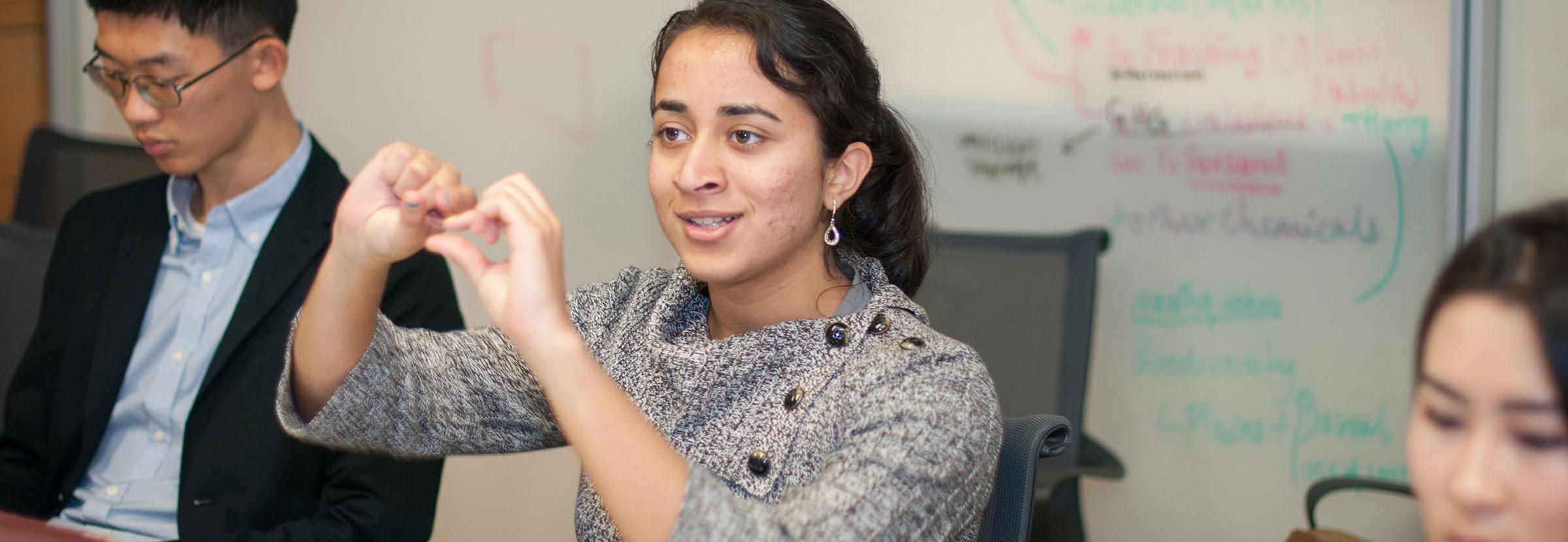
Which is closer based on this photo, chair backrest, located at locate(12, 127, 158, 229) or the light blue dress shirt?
the light blue dress shirt

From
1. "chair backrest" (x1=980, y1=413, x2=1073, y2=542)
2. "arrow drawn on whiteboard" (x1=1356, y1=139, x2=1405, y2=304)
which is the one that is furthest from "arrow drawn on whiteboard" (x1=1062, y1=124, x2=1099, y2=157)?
"chair backrest" (x1=980, y1=413, x2=1073, y2=542)

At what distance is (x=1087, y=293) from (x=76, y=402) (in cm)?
152

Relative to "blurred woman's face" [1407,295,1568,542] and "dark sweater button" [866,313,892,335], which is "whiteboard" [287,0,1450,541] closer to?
"dark sweater button" [866,313,892,335]

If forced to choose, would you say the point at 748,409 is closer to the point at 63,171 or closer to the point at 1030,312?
the point at 1030,312

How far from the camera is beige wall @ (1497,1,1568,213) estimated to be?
1.89 meters

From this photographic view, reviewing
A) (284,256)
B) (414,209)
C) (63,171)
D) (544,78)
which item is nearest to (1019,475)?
(414,209)

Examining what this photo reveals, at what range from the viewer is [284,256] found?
1637 millimetres

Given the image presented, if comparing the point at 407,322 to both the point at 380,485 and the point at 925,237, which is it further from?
the point at 925,237

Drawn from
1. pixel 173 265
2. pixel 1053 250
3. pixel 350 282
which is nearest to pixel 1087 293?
pixel 1053 250

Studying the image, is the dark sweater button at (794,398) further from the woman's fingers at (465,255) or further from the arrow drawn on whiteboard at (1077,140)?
the arrow drawn on whiteboard at (1077,140)

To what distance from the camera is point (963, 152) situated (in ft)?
8.17

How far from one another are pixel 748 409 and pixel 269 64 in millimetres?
1059

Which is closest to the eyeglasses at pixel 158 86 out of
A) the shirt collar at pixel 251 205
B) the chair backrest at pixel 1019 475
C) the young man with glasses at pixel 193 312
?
the young man with glasses at pixel 193 312

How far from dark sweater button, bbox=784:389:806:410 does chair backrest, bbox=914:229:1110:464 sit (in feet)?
2.66
